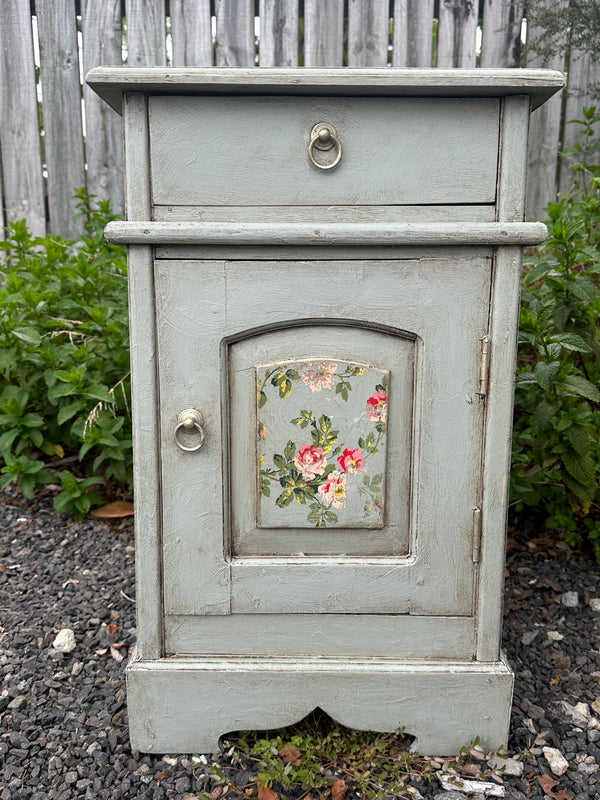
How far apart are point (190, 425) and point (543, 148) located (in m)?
2.98

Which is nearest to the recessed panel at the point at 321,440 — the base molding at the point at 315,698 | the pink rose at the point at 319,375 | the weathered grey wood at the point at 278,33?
the pink rose at the point at 319,375

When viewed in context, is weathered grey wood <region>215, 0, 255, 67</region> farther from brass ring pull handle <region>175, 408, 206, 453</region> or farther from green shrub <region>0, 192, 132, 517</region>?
brass ring pull handle <region>175, 408, 206, 453</region>

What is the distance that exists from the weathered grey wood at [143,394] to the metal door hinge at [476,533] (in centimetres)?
70

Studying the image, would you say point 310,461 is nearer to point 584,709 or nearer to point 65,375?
point 584,709

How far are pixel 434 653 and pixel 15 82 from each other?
3.47m

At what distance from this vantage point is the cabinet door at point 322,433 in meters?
1.51

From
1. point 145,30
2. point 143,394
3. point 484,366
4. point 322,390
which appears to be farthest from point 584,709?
point 145,30

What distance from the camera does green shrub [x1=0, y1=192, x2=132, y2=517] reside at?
8.63 ft

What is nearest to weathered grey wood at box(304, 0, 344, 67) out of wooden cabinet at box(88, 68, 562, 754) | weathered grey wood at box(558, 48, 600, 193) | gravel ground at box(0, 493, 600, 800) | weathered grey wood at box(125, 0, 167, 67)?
weathered grey wood at box(125, 0, 167, 67)

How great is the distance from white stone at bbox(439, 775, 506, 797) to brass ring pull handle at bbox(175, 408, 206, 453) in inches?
36.8

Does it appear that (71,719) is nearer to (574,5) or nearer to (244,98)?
(244,98)

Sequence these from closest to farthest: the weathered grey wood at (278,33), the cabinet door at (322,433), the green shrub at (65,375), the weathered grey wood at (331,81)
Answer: the weathered grey wood at (331,81), the cabinet door at (322,433), the green shrub at (65,375), the weathered grey wood at (278,33)

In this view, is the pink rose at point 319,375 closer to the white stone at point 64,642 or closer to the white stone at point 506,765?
the white stone at point 506,765

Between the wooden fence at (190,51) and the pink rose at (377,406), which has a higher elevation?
the wooden fence at (190,51)
